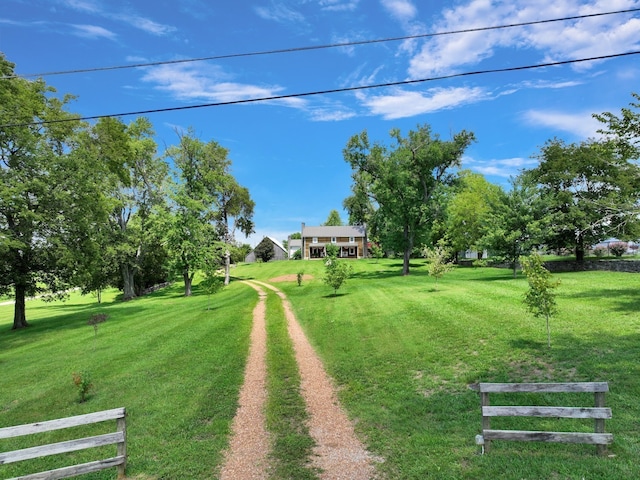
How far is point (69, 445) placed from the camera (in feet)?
Result: 20.4

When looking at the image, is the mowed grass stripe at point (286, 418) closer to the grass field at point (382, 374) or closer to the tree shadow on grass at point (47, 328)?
the grass field at point (382, 374)

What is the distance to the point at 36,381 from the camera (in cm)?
1355

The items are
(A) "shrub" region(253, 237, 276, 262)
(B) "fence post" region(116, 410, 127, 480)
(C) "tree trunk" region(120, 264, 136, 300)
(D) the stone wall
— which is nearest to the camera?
(B) "fence post" region(116, 410, 127, 480)

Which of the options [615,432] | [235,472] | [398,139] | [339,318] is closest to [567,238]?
[398,139]

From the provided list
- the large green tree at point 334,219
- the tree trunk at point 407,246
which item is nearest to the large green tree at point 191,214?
the tree trunk at point 407,246

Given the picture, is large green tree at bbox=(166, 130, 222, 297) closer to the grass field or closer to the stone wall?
the grass field

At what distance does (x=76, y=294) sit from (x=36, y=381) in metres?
56.9

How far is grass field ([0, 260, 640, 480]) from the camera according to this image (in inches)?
267

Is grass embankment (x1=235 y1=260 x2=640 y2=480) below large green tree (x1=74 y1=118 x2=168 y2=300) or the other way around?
below

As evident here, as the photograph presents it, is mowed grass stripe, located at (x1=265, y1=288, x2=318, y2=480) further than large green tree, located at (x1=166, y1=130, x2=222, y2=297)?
No

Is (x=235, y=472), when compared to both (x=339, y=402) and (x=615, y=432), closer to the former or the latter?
(x=339, y=402)

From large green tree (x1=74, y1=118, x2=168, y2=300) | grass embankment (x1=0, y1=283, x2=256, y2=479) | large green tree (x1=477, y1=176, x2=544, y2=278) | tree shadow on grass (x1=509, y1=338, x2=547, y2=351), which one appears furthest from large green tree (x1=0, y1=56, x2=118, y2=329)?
large green tree (x1=477, y1=176, x2=544, y2=278)

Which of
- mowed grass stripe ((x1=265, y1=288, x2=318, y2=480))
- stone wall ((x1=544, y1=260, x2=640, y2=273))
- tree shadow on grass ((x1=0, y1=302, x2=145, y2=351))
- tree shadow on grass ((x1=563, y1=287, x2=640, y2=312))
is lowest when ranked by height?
tree shadow on grass ((x1=0, y1=302, x2=145, y2=351))

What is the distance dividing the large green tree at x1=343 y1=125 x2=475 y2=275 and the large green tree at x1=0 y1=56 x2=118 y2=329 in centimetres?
2654
